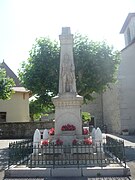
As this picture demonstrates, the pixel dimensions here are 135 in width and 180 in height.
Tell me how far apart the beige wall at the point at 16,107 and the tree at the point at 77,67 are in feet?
40.5

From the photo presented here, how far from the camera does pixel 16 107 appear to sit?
95.0 feet

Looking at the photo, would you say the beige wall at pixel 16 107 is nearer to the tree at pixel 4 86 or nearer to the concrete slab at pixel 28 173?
the tree at pixel 4 86

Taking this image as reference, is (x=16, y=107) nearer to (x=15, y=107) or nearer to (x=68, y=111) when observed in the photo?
(x=15, y=107)

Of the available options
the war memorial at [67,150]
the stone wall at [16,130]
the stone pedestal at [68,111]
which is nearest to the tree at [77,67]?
the war memorial at [67,150]

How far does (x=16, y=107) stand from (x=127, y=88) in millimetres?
15174

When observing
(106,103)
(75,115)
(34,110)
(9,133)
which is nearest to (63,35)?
(75,115)

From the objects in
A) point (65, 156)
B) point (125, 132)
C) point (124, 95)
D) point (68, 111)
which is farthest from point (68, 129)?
point (124, 95)

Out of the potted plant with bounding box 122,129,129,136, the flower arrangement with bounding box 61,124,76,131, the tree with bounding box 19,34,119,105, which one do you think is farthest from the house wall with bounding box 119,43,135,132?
the flower arrangement with bounding box 61,124,76,131

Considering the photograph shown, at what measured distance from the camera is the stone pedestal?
9.66 meters

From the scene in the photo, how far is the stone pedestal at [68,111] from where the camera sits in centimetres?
966

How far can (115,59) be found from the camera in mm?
17266

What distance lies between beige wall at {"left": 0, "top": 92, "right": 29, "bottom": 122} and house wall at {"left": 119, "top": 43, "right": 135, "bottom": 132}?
1360 cm

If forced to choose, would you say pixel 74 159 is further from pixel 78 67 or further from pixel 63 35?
pixel 78 67

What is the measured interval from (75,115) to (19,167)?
3563mm
